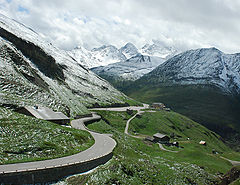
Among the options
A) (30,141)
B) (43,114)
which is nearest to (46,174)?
(30,141)

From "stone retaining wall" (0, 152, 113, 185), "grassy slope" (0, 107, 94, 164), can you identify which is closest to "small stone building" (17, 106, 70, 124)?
"grassy slope" (0, 107, 94, 164)

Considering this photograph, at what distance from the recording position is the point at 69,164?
29.0m

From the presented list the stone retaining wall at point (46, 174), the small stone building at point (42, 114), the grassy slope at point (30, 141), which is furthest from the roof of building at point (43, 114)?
the stone retaining wall at point (46, 174)

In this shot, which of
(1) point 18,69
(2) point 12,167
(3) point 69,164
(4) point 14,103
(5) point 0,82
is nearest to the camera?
(2) point 12,167

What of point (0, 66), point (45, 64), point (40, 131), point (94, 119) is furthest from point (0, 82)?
point (45, 64)

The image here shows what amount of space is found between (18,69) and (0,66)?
863cm

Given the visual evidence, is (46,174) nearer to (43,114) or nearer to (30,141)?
(30,141)

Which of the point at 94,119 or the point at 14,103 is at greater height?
the point at 14,103

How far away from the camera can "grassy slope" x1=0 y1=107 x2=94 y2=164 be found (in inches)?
1170

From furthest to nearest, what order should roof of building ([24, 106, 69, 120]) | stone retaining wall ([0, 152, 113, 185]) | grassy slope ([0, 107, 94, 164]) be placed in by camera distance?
roof of building ([24, 106, 69, 120])
grassy slope ([0, 107, 94, 164])
stone retaining wall ([0, 152, 113, 185])

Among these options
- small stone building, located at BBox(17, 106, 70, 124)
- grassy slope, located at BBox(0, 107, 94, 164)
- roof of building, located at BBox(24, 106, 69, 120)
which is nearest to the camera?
grassy slope, located at BBox(0, 107, 94, 164)

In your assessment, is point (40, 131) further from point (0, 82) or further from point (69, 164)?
point (0, 82)

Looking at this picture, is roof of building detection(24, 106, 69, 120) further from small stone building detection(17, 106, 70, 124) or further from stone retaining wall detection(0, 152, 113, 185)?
stone retaining wall detection(0, 152, 113, 185)

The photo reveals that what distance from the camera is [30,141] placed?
109 ft
